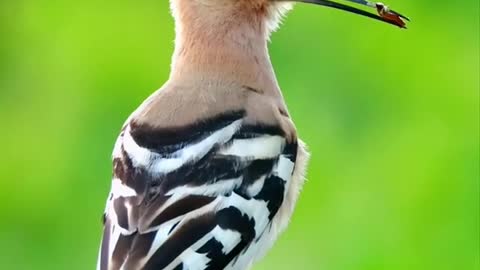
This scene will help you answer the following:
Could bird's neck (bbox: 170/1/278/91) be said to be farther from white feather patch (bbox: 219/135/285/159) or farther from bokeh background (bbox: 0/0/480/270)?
bokeh background (bbox: 0/0/480/270)

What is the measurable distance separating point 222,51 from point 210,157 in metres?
0.32

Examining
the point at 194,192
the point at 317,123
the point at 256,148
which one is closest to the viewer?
the point at 194,192

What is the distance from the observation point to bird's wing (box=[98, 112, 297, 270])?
238 cm

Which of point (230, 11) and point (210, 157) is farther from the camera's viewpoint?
point (230, 11)

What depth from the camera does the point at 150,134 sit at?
8.43ft

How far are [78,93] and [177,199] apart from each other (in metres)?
2.08

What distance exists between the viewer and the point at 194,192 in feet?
7.97

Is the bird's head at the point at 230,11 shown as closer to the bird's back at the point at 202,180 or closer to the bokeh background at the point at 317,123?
the bird's back at the point at 202,180

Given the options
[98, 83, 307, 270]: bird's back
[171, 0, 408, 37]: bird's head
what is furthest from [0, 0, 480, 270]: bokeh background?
[98, 83, 307, 270]: bird's back

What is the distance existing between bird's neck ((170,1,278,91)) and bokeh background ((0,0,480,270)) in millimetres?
1074

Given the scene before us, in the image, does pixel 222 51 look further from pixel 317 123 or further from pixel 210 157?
pixel 317 123

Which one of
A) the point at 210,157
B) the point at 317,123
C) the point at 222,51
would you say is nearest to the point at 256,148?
the point at 210,157

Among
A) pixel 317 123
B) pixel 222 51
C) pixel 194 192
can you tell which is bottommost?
pixel 317 123

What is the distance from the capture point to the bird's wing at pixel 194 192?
2379 mm
